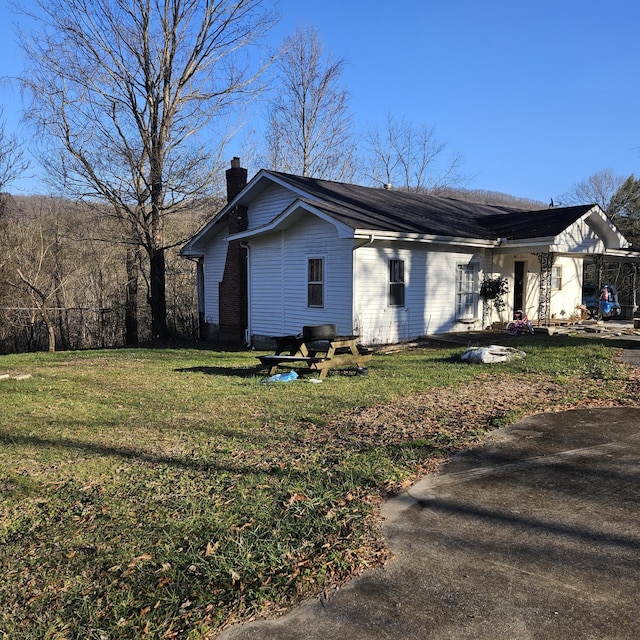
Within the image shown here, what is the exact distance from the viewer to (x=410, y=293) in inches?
577

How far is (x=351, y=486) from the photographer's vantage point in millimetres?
4488

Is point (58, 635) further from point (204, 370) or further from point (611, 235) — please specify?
point (611, 235)

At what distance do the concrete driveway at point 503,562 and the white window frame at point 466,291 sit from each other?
1093 cm

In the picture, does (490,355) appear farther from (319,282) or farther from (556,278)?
(556,278)

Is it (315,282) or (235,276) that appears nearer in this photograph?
(315,282)

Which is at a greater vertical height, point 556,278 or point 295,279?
point 556,278

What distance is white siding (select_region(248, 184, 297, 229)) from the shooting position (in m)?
16.4

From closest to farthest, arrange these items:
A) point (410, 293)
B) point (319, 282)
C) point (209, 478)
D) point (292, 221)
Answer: point (209, 478), point (319, 282), point (410, 293), point (292, 221)

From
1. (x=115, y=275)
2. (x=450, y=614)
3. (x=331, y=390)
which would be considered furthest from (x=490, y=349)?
(x=115, y=275)

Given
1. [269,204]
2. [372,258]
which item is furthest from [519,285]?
[269,204]

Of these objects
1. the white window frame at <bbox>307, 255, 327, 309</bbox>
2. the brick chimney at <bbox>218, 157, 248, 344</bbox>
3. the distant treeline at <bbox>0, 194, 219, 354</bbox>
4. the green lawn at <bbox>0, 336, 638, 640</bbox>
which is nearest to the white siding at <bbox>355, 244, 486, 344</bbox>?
the white window frame at <bbox>307, 255, 327, 309</bbox>

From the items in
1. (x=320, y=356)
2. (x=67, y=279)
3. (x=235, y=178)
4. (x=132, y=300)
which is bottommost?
(x=320, y=356)

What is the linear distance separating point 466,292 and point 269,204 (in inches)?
264

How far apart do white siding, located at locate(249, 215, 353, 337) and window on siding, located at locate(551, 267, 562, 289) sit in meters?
9.08
